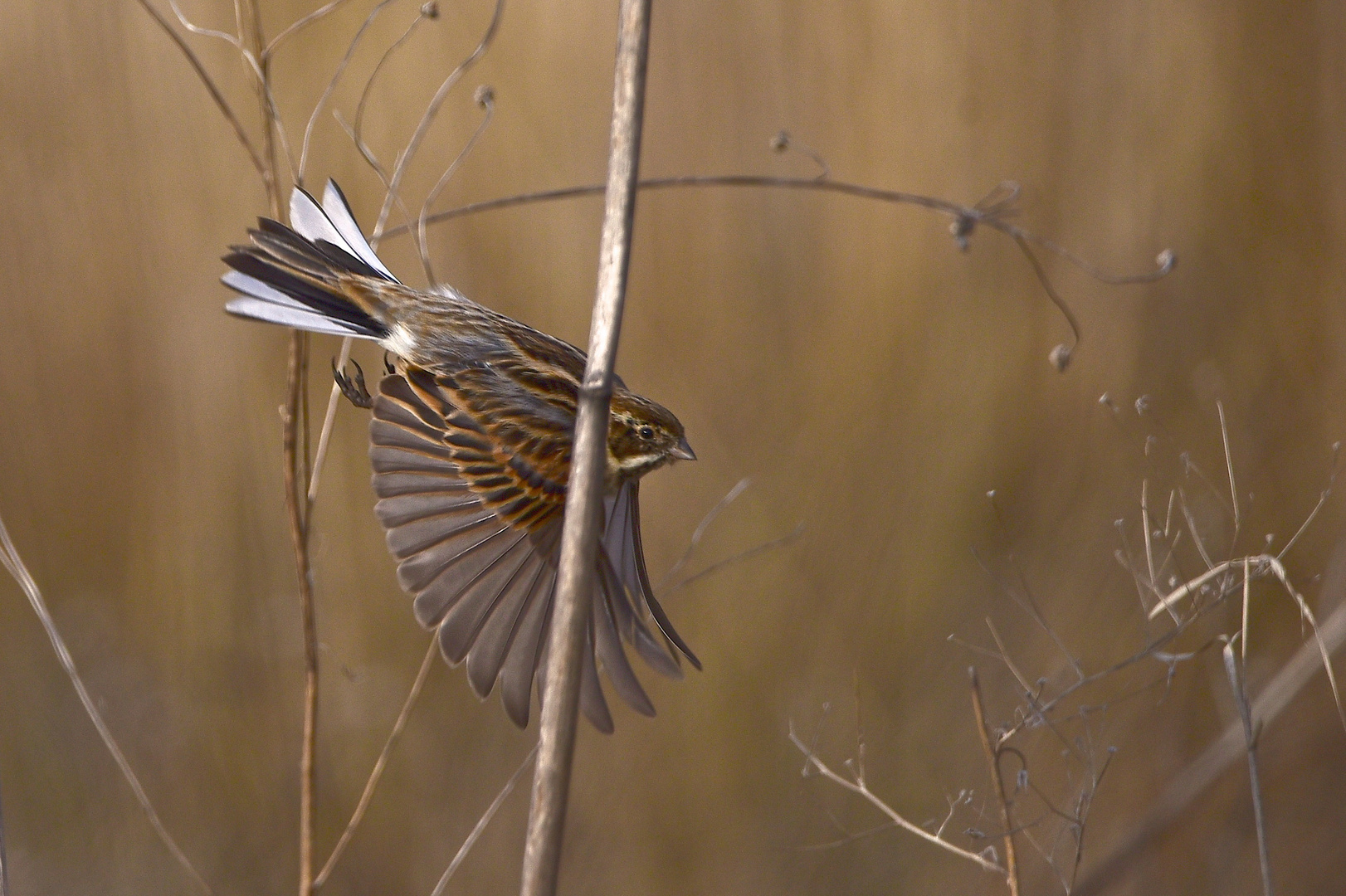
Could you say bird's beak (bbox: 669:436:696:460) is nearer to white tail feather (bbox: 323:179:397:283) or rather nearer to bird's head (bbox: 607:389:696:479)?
bird's head (bbox: 607:389:696:479)

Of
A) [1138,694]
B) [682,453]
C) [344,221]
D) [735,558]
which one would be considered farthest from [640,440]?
[1138,694]

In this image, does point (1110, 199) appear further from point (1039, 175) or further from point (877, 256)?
point (877, 256)

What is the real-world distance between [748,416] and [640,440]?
1.44 metres

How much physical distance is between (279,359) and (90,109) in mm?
930

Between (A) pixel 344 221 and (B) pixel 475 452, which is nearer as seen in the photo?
(B) pixel 475 452

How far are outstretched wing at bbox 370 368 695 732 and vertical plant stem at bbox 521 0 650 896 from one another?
0.66 metres

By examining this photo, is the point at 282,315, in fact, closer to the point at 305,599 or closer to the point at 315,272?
the point at 315,272

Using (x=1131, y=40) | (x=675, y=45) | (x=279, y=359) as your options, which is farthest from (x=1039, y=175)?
(x=279, y=359)

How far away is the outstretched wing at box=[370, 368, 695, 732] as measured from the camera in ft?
5.82

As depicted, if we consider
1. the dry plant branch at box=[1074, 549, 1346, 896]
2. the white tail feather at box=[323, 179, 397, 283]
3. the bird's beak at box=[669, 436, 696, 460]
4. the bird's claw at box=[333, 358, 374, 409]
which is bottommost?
the dry plant branch at box=[1074, 549, 1346, 896]

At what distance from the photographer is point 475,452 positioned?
2.00 metres

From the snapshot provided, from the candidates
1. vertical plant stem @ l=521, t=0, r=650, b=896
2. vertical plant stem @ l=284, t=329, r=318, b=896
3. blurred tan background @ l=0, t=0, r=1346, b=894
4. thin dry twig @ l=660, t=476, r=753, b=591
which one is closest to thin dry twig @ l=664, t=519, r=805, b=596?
thin dry twig @ l=660, t=476, r=753, b=591

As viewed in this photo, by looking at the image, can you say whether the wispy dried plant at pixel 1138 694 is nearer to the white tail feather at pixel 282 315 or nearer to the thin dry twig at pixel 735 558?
the thin dry twig at pixel 735 558

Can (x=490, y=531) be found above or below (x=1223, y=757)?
above
